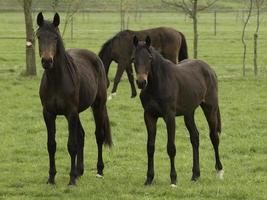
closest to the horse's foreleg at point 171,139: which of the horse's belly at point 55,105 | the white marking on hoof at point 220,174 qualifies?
the white marking on hoof at point 220,174

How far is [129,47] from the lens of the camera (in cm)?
2000

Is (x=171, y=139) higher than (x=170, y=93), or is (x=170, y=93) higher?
(x=170, y=93)

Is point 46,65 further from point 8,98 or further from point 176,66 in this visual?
point 8,98

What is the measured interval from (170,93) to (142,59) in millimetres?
750

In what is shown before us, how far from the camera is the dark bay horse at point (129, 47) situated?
1941 cm

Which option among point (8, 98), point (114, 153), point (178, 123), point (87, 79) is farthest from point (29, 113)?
point (87, 79)

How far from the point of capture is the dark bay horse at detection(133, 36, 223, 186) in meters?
8.62

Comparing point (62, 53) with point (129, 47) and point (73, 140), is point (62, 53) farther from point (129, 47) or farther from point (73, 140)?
point (129, 47)

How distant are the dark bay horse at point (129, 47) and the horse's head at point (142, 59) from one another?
32.9ft

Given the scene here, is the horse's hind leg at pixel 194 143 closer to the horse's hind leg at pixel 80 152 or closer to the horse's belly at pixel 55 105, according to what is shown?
the horse's hind leg at pixel 80 152

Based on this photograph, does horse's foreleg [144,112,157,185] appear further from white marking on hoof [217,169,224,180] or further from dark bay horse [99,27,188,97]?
dark bay horse [99,27,188,97]

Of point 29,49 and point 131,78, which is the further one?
point 29,49

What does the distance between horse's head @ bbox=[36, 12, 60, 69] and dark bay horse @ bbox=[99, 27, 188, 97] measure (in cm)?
996

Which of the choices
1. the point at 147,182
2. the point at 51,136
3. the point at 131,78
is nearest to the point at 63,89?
the point at 51,136
